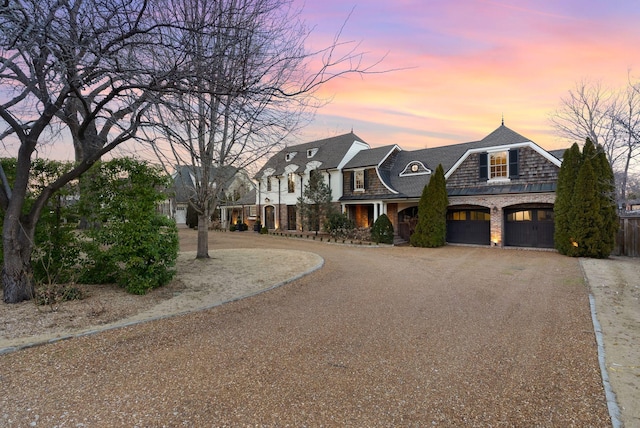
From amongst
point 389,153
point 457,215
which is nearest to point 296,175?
point 389,153

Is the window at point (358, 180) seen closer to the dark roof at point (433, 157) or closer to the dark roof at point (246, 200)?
the dark roof at point (433, 157)

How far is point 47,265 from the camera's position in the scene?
696cm

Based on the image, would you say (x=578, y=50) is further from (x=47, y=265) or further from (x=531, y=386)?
(x=47, y=265)

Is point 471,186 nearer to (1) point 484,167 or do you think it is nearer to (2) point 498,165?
(1) point 484,167

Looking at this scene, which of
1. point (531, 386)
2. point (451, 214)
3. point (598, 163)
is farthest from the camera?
point (451, 214)

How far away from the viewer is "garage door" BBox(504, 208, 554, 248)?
15.4m

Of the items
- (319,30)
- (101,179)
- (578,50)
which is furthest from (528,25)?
(101,179)

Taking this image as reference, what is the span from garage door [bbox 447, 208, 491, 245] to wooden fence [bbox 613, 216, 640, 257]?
5.10 m

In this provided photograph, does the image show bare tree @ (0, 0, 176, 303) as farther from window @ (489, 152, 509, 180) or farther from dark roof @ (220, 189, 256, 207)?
dark roof @ (220, 189, 256, 207)

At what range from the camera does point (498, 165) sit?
16.6 m

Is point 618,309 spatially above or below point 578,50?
below

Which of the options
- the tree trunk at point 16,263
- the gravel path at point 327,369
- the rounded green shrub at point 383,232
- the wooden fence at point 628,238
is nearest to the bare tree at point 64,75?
the tree trunk at point 16,263

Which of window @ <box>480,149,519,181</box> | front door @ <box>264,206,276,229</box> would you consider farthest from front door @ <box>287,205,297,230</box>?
window @ <box>480,149,519,181</box>

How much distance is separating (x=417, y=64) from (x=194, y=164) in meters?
8.65
